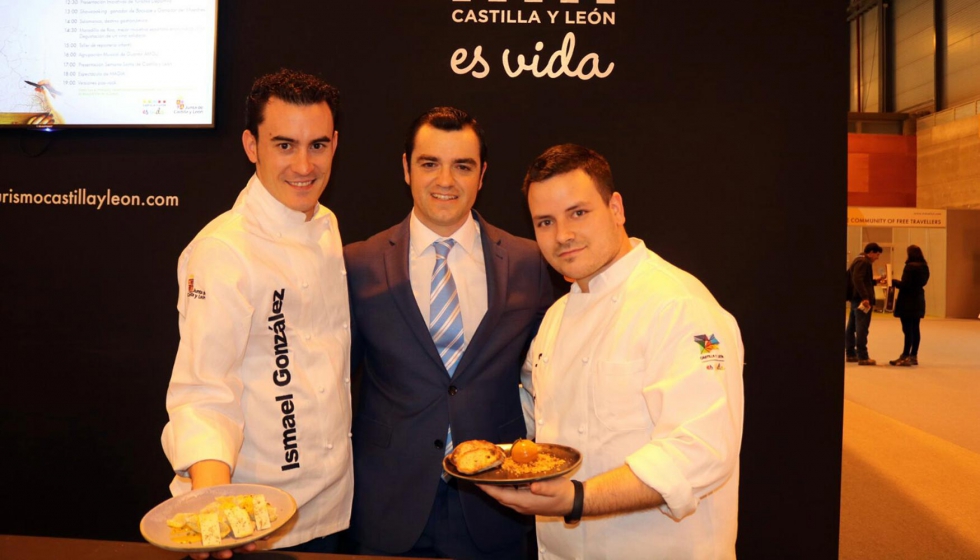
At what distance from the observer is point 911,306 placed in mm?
9055

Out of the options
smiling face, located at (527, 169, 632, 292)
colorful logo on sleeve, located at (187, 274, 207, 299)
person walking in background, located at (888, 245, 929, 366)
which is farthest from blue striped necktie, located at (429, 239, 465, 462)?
person walking in background, located at (888, 245, 929, 366)

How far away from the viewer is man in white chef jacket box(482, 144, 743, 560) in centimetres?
154

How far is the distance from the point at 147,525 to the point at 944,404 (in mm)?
7782

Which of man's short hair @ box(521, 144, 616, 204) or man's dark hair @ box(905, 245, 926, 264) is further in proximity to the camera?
man's dark hair @ box(905, 245, 926, 264)

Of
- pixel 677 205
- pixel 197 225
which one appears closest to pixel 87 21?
pixel 197 225

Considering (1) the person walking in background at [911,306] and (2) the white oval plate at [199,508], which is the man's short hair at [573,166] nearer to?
(2) the white oval plate at [199,508]

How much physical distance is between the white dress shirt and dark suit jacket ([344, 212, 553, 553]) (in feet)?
0.15

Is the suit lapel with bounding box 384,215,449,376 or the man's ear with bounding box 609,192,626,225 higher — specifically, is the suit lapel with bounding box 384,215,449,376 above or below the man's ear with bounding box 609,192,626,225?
below

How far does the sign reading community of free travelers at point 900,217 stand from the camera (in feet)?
51.0

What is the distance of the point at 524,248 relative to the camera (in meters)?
2.42

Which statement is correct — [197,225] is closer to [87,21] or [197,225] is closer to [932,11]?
[87,21]

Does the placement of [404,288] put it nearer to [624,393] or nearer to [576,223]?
[576,223]

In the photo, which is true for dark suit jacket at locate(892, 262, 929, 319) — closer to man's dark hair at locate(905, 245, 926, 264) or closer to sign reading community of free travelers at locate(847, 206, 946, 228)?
man's dark hair at locate(905, 245, 926, 264)

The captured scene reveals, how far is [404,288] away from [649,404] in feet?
2.86
